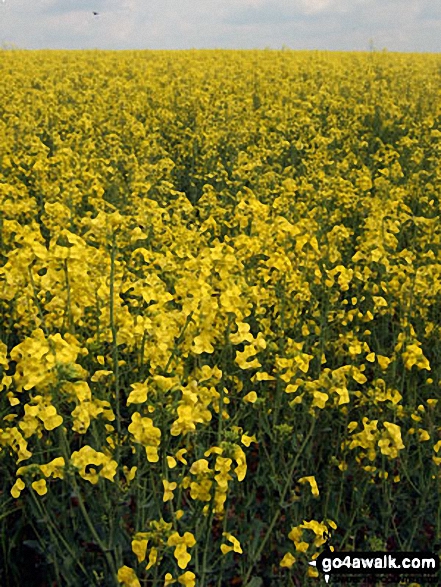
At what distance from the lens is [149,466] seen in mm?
2486

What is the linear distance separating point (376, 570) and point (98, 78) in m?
13.6

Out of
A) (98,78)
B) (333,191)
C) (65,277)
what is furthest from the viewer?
(98,78)

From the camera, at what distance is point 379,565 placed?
2881 millimetres

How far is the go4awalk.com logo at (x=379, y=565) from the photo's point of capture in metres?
2.78

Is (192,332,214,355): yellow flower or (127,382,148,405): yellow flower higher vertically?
(192,332,214,355): yellow flower

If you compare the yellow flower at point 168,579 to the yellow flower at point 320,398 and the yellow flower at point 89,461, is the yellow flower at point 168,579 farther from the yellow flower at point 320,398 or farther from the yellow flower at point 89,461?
the yellow flower at point 320,398

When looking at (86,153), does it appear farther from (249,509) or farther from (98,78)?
(98,78)

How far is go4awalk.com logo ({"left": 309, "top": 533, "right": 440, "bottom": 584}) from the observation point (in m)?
2.78

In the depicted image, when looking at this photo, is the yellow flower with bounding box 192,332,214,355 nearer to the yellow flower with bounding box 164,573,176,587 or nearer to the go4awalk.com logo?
the yellow flower with bounding box 164,573,176,587

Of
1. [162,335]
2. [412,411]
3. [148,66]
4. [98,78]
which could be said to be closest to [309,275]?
[412,411]

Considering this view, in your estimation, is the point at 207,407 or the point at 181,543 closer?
the point at 181,543

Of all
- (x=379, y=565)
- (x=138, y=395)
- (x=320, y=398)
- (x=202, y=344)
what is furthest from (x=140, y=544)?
(x=379, y=565)

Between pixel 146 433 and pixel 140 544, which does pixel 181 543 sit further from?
pixel 146 433

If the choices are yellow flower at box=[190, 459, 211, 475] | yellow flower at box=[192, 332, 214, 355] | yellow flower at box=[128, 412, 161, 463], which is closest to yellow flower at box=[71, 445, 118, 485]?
yellow flower at box=[128, 412, 161, 463]
